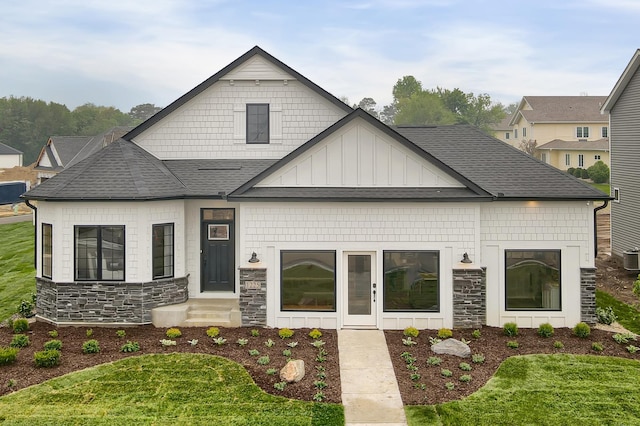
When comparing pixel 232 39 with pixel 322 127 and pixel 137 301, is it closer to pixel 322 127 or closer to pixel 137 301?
pixel 322 127

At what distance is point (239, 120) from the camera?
17.1m

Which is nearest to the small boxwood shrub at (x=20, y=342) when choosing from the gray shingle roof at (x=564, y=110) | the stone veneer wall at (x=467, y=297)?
the stone veneer wall at (x=467, y=297)

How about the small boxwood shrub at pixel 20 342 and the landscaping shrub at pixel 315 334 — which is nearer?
the small boxwood shrub at pixel 20 342

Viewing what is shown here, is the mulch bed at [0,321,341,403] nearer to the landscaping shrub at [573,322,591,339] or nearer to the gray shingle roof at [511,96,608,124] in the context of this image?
the landscaping shrub at [573,322,591,339]

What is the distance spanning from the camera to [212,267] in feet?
52.7

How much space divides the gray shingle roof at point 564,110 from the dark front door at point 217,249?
49.7 m

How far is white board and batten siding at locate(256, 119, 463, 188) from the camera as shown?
560 inches

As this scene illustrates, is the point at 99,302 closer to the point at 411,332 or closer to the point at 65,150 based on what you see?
the point at 411,332

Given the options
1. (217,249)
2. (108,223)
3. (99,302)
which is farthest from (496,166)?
(99,302)

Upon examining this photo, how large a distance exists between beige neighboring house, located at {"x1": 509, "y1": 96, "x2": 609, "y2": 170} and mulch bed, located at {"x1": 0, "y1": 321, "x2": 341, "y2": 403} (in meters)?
47.8

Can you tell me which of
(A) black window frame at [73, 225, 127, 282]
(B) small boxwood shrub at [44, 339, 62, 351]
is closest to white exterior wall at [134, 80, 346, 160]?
(A) black window frame at [73, 225, 127, 282]

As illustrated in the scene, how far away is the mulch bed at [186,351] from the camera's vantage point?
10.8 metres

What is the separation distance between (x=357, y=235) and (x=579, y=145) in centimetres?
4732

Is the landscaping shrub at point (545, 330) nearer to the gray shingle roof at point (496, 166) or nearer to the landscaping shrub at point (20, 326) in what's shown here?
the gray shingle roof at point (496, 166)
